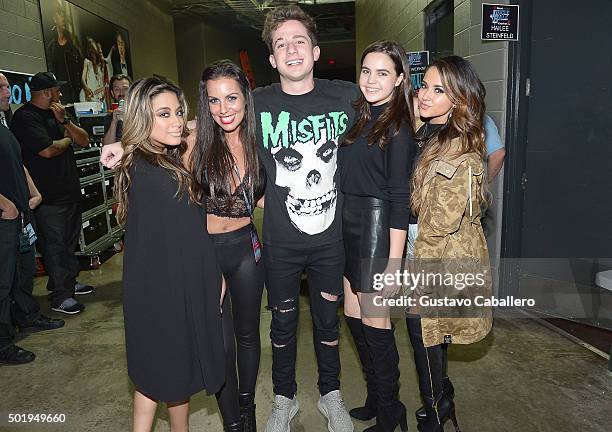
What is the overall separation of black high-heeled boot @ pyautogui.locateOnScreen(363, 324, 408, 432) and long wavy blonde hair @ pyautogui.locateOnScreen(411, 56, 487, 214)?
0.62m

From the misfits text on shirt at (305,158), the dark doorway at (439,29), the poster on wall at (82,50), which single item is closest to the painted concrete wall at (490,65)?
the dark doorway at (439,29)

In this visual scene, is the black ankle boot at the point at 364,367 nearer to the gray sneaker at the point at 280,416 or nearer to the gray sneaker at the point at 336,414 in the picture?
the gray sneaker at the point at 336,414

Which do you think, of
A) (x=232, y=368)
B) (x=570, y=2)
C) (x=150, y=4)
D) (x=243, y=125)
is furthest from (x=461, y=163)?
(x=150, y=4)

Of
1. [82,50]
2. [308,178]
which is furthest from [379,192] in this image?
[82,50]

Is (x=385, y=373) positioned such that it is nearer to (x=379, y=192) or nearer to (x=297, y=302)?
(x=297, y=302)

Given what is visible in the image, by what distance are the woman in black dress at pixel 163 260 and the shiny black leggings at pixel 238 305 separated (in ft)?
0.66

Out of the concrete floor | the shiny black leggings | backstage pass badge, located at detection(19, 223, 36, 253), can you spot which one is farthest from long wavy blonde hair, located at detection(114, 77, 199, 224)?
backstage pass badge, located at detection(19, 223, 36, 253)

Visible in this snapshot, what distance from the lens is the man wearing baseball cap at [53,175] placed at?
3.71 meters

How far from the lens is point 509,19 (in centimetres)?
317

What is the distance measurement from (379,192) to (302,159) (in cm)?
36

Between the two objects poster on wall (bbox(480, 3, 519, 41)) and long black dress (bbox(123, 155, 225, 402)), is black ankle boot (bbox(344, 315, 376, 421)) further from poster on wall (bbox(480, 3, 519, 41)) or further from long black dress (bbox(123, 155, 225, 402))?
poster on wall (bbox(480, 3, 519, 41))

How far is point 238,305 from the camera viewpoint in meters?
2.06

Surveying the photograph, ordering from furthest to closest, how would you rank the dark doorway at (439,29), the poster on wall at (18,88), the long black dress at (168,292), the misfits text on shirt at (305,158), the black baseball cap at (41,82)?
the dark doorway at (439,29) → the poster on wall at (18,88) → the black baseball cap at (41,82) → the misfits text on shirt at (305,158) → the long black dress at (168,292)

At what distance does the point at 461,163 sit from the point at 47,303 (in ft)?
12.3
